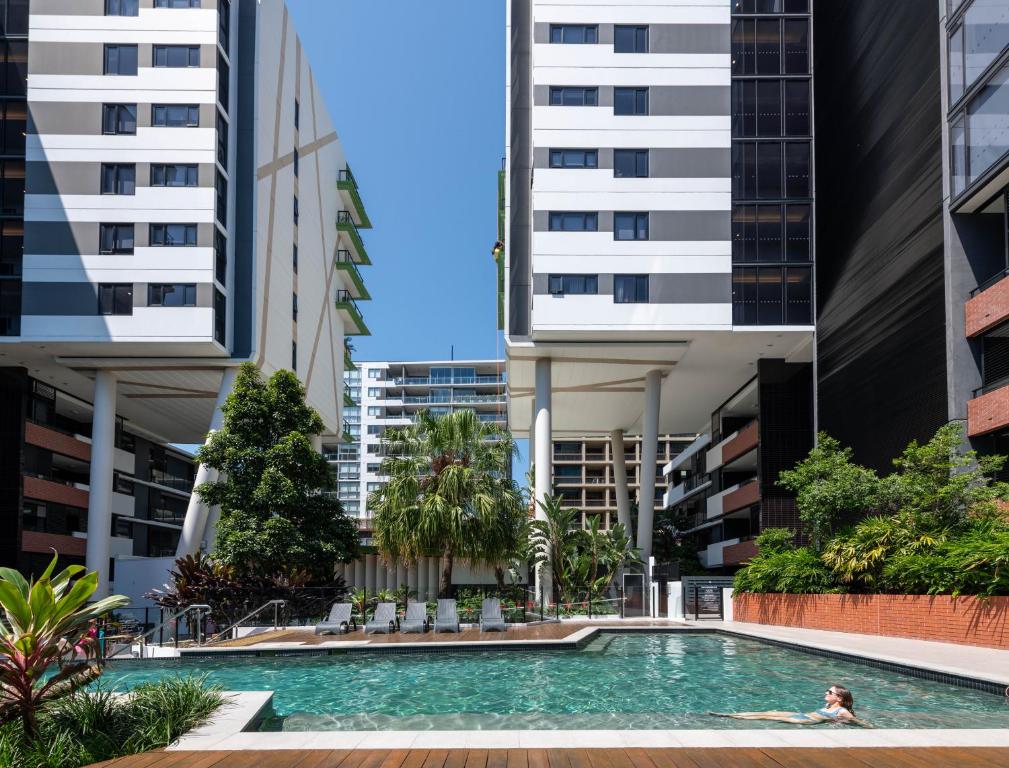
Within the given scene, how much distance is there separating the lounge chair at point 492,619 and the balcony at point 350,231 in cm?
3505

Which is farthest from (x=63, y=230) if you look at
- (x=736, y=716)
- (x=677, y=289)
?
(x=736, y=716)

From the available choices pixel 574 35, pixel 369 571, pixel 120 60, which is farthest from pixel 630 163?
pixel 369 571

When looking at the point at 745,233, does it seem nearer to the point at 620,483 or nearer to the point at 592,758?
the point at 620,483

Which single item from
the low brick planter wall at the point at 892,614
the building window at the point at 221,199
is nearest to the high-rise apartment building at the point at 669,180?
the low brick planter wall at the point at 892,614

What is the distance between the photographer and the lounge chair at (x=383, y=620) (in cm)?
2258

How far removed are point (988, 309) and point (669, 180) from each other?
45.9 feet

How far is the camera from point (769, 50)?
115 feet

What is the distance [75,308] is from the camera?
34.0 m

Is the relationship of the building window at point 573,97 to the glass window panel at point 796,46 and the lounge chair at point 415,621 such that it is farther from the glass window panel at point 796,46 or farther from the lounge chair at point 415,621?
→ the lounge chair at point 415,621

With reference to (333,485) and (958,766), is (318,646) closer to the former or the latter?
(333,485)

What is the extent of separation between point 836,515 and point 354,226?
1532 inches

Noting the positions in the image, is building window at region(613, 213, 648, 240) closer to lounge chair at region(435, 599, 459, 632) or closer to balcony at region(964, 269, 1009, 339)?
balcony at region(964, 269, 1009, 339)

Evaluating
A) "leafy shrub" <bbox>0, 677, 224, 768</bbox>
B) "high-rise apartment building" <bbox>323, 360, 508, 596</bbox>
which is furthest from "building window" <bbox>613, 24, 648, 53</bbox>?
"high-rise apartment building" <bbox>323, 360, 508, 596</bbox>

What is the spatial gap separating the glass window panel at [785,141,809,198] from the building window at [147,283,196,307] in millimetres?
21023
